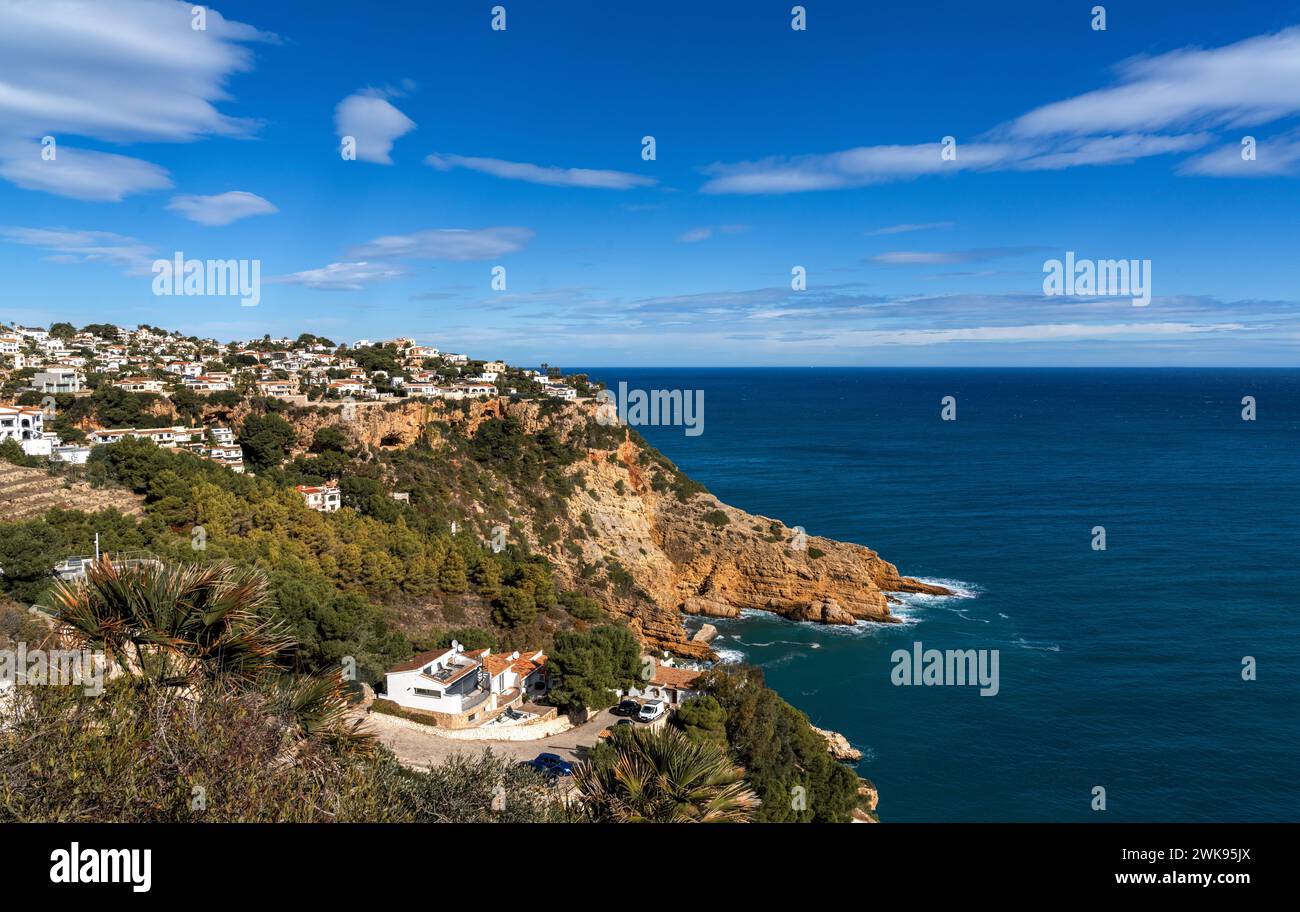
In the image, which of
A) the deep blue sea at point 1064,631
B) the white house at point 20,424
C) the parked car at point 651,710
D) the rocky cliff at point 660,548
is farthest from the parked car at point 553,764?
the white house at point 20,424

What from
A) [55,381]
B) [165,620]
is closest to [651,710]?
[165,620]

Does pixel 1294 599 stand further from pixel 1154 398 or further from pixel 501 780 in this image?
pixel 1154 398

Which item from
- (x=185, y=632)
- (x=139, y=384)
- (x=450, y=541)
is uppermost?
(x=139, y=384)

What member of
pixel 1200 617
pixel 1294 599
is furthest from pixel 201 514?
pixel 1294 599

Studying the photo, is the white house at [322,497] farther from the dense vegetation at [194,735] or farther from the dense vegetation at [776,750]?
the dense vegetation at [194,735]

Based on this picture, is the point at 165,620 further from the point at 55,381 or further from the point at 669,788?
the point at 55,381
